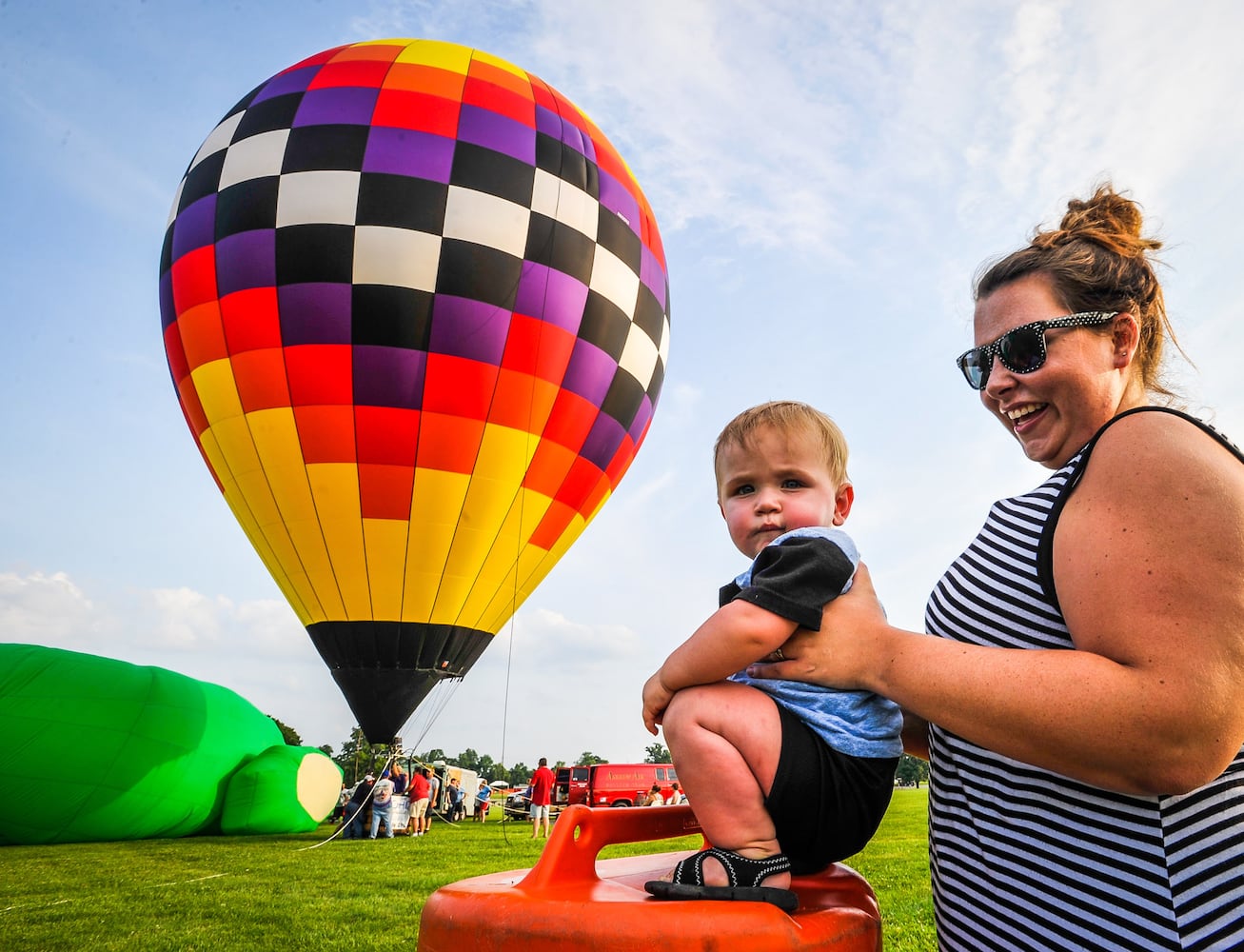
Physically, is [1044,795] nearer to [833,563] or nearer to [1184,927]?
[1184,927]

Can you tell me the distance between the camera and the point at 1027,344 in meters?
1.44

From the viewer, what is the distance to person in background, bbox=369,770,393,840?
14.1 metres

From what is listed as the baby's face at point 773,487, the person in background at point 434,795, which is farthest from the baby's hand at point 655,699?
the person in background at point 434,795

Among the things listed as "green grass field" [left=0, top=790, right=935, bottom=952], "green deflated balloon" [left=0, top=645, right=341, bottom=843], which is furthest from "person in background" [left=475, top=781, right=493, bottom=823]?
"green grass field" [left=0, top=790, right=935, bottom=952]

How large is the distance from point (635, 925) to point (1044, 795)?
0.58 m

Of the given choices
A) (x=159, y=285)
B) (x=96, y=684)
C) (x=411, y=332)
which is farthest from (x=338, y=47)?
(x=96, y=684)

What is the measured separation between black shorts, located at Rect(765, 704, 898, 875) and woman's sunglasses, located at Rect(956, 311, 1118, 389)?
73 cm

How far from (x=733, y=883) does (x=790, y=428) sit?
843 millimetres

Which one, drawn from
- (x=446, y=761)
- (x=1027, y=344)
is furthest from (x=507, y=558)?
(x=446, y=761)

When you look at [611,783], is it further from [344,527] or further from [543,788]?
[344,527]

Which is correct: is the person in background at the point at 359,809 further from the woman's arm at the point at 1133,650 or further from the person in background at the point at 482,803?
the woman's arm at the point at 1133,650

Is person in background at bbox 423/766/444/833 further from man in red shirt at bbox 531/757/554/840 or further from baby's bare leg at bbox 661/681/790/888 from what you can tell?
baby's bare leg at bbox 661/681/790/888

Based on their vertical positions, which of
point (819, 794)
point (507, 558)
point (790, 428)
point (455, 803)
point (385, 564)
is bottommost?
point (819, 794)

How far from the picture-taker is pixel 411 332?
1007 centimetres
